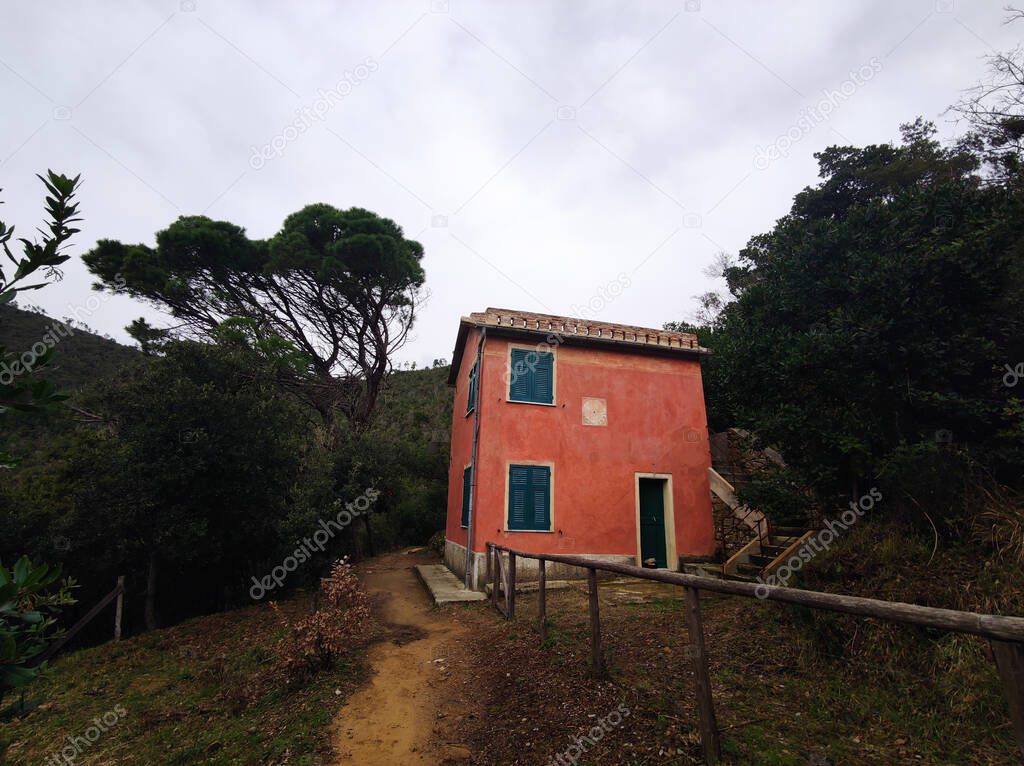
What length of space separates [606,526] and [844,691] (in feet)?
23.1

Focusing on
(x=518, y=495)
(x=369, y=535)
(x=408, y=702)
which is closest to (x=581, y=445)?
(x=518, y=495)

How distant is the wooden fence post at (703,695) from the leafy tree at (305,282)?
15.5 meters

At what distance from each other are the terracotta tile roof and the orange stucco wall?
0.38 metres

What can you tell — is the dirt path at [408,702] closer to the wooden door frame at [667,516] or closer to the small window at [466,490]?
the small window at [466,490]

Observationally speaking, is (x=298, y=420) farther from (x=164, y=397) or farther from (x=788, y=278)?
→ (x=788, y=278)

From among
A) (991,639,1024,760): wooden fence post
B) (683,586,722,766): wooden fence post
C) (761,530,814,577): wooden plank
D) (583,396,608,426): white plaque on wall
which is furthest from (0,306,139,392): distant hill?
(991,639,1024,760): wooden fence post

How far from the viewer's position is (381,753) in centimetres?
396

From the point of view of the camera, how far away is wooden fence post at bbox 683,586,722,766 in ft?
10.1

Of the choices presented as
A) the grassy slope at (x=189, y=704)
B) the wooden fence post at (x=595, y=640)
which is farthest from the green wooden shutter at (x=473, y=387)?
the wooden fence post at (x=595, y=640)

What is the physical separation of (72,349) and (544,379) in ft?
92.6

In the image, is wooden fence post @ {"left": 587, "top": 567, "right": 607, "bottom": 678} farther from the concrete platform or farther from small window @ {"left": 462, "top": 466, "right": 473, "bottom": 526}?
small window @ {"left": 462, "top": 466, "right": 473, "bottom": 526}

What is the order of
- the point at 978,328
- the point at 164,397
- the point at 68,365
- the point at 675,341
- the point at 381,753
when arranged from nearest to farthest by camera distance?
the point at 381,753
the point at 978,328
the point at 164,397
the point at 675,341
the point at 68,365

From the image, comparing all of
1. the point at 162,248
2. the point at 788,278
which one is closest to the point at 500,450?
the point at 788,278

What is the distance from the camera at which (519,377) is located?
11.5m
